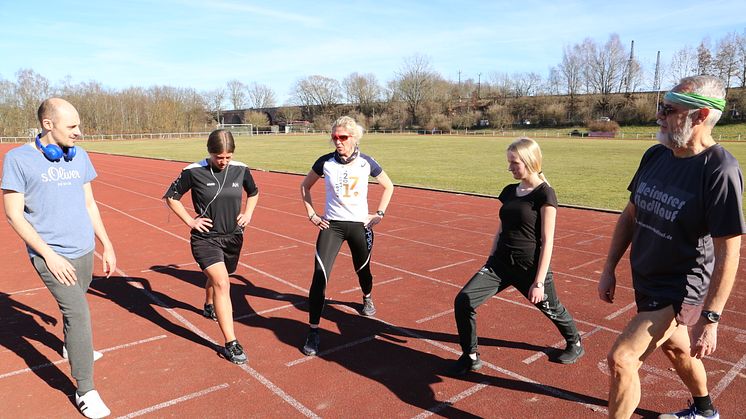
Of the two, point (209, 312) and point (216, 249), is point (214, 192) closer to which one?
point (216, 249)

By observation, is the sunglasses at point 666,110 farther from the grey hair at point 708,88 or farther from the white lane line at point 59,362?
the white lane line at point 59,362

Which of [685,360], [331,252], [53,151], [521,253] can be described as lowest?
[685,360]

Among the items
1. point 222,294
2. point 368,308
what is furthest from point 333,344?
point 222,294

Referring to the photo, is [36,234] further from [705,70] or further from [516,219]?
[705,70]

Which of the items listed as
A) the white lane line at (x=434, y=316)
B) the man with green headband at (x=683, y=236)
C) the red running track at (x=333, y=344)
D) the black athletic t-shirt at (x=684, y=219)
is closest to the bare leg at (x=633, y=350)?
the man with green headband at (x=683, y=236)

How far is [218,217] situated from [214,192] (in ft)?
0.72

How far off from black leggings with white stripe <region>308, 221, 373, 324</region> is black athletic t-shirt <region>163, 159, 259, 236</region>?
32.2 inches

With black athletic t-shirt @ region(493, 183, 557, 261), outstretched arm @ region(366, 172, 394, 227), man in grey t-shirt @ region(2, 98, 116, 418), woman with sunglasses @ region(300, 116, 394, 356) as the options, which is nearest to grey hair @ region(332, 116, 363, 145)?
woman with sunglasses @ region(300, 116, 394, 356)

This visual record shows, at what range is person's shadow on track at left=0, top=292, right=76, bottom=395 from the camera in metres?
3.88

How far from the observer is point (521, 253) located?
12.5 ft

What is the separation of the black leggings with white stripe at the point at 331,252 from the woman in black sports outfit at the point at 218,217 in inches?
27.8

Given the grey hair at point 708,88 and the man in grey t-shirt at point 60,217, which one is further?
the man in grey t-shirt at point 60,217

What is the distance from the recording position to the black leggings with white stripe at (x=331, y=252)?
14.3ft

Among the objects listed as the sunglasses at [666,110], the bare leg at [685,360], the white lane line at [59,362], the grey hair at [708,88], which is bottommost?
the white lane line at [59,362]
